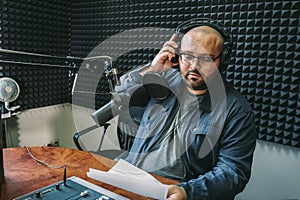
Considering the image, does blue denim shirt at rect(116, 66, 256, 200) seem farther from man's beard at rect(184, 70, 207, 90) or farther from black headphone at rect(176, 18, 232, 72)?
black headphone at rect(176, 18, 232, 72)

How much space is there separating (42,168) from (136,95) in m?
0.62

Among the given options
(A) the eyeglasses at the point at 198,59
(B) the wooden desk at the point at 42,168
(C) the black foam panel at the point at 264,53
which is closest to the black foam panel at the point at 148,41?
(C) the black foam panel at the point at 264,53

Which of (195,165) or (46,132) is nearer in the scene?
(195,165)

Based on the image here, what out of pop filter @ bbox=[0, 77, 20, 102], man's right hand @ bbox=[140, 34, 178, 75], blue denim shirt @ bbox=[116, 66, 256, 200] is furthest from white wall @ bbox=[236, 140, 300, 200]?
pop filter @ bbox=[0, 77, 20, 102]

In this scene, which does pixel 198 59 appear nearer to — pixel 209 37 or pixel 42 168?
pixel 209 37

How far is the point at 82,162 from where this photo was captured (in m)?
1.28

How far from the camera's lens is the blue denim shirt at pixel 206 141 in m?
1.04

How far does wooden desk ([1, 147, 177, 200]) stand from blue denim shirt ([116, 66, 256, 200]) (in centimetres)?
19

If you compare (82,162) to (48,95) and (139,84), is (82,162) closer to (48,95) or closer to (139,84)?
(139,84)

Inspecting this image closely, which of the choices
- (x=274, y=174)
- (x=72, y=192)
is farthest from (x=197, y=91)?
(x=274, y=174)

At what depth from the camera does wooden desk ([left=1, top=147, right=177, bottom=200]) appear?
1.01 m

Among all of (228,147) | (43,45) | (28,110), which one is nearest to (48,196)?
(228,147)

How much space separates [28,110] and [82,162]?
1.55m

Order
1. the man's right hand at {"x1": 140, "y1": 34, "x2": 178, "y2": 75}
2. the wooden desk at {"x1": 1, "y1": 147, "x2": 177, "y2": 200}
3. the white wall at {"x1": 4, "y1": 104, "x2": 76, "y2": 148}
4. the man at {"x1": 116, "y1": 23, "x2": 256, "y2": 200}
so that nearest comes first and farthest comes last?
the wooden desk at {"x1": 1, "y1": 147, "x2": 177, "y2": 200} < the man at {"x1": 116, "y1": 23, "x2": 256, "y2": 200} < the man's right hand at {"x1": 140, "y1": 34, "x2": 178, "y2": 75} < the white wall at {"x1": 4, "y1": 104, "x2": 76, "y2": 148}
